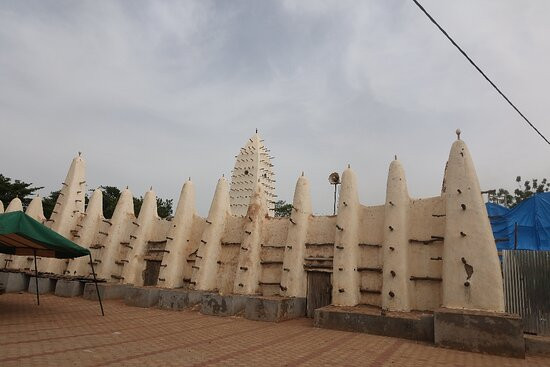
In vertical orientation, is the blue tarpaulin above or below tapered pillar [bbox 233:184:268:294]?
above

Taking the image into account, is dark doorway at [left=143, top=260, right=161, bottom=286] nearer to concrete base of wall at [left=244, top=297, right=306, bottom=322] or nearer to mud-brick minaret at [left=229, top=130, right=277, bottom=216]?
mud-brick minaret at [left=229, top=130, right=277, bottom=216]

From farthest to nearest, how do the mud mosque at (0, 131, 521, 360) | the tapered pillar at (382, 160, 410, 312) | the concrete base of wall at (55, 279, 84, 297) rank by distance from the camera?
the concrete base of wall at (55, 279, 84, 297)
the tapered pillar at (382, 160, 410, 312)
the mud mosque at (0, 131, 521, 360)

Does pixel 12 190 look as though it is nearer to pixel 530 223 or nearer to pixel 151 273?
pixel 151 273

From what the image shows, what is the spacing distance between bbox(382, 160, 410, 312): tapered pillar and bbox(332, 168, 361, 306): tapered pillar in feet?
4.21

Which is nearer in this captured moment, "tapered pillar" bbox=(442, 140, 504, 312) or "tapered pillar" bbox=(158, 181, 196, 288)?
"tapered pillar" bbox=(442, 140, 504, 312)

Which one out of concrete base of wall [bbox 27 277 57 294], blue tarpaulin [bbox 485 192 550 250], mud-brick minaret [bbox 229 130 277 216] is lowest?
concrete base of wall [bbox 27 277 57 294]

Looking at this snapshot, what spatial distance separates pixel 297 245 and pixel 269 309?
10.9ft

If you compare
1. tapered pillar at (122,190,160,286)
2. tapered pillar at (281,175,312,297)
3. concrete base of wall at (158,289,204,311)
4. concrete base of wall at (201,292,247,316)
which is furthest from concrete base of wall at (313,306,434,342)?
tapered pillar at (122,190,160,286)

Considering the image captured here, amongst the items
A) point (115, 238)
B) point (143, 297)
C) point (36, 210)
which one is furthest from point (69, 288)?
point (36, 210)

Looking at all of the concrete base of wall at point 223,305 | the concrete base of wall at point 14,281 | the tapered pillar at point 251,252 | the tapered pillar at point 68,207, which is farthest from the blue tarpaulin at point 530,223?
the concrete base of wall at point 14,281

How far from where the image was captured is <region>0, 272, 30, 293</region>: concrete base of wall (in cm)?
2056

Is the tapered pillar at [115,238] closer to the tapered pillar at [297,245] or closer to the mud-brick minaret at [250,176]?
the mud-brick minaret at [250,176]

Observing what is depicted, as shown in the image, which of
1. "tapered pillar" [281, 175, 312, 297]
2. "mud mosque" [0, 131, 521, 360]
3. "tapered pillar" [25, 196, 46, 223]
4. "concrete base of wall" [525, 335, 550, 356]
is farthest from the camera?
"tapered pillar" [25, 196, 46, 223]

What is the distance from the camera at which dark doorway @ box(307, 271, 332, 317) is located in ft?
49.3
